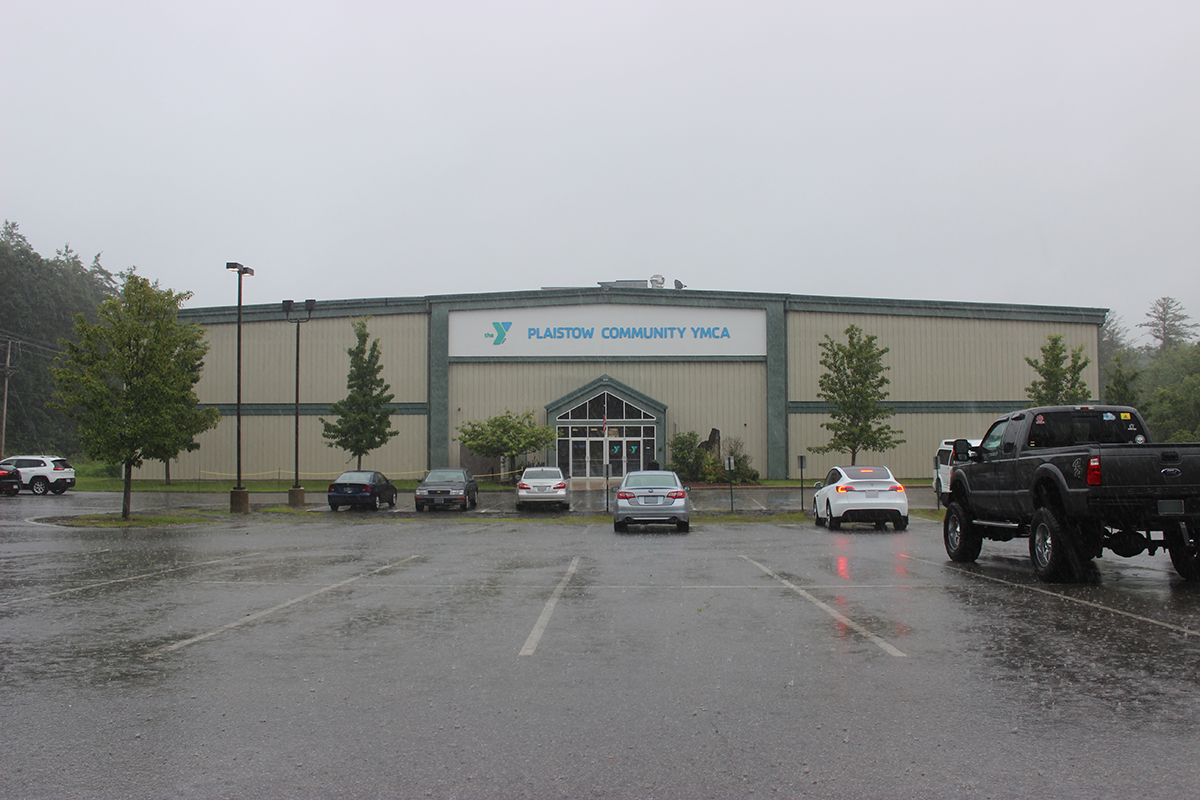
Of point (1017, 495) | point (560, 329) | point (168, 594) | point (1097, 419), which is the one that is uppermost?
point (560, 329)

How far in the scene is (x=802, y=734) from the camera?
513cm

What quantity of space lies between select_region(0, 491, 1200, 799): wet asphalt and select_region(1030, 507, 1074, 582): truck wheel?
288mm

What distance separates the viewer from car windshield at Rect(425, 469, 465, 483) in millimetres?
30925

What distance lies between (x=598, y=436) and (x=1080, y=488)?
3541 centimetres

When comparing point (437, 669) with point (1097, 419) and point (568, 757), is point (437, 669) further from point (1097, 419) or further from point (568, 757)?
point (1097, 419)

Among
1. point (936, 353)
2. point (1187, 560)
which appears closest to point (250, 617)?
point (1187, 560)

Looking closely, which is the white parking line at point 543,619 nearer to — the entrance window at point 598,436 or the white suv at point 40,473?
the entrance window at point 598,436

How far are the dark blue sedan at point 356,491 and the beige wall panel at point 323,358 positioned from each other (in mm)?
15890

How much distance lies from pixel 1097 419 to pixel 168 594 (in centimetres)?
1267

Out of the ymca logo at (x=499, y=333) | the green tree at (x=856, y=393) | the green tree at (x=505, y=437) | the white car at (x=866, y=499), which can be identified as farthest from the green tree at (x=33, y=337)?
the white car at (x=866, y=499)

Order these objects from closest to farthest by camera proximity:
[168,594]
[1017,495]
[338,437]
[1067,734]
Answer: [1067,734]
[168,594]
[1017,495]
[338,437]

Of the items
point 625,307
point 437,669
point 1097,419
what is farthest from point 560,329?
point 437,669

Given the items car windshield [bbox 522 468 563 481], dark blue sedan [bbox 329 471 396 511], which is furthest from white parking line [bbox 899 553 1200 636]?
dark blue sedan [bbox 329 471 396 511]

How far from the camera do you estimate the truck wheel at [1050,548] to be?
10.9 m
